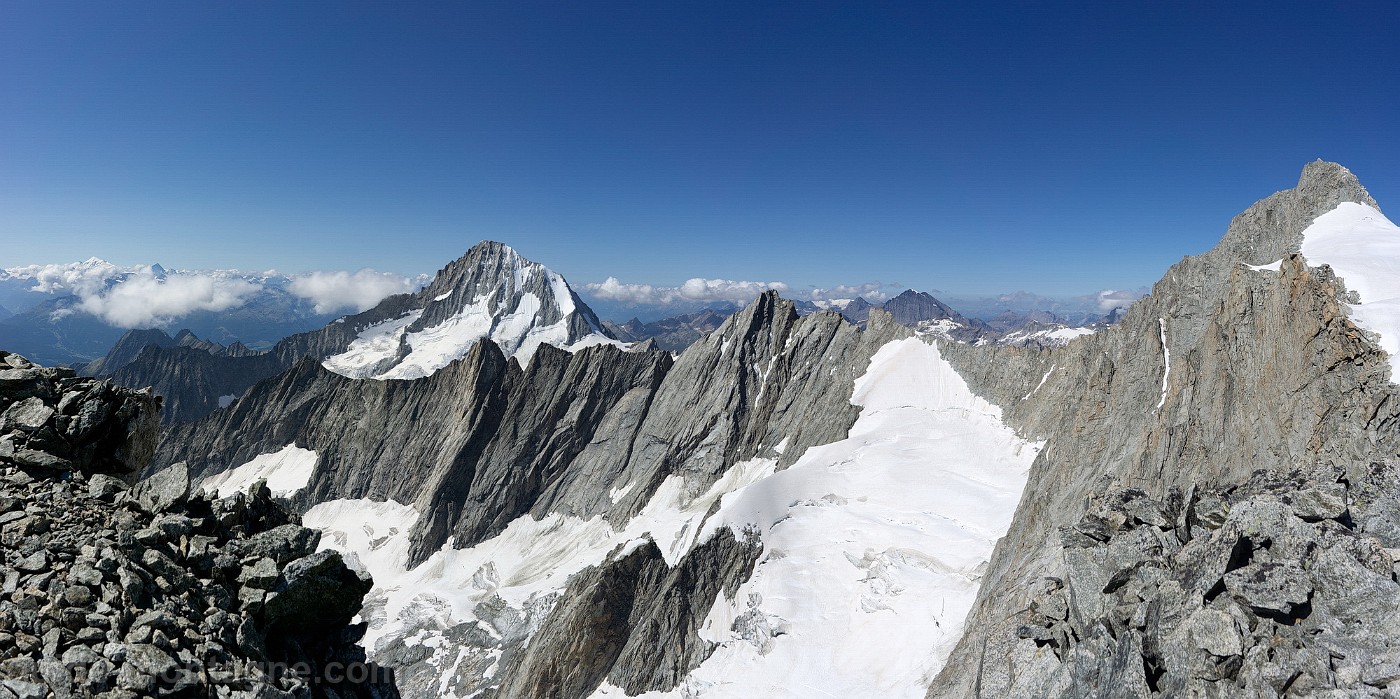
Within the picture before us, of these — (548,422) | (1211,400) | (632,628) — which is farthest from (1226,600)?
(548,422)

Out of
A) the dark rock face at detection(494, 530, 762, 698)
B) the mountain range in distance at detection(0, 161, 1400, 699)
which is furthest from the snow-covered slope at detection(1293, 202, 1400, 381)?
the dark rock face at detection(494, 530, 762, 698)

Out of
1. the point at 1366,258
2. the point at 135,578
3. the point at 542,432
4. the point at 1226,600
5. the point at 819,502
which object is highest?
the point at 1366,258

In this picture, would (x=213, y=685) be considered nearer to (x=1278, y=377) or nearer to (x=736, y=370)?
(x=1278, y=377)

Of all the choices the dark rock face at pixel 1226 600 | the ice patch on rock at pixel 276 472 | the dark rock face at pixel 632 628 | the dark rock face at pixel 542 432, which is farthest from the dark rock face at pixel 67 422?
the ice patch on rock at pixel 276 472

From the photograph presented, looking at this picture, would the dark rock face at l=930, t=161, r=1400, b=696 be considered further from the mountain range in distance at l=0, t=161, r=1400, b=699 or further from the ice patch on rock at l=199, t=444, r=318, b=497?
the ice patch on rock at l=199, t=444, r=318, b=497

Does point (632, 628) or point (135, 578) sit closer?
point (135, 578)

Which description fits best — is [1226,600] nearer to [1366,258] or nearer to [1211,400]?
[1211,400]
